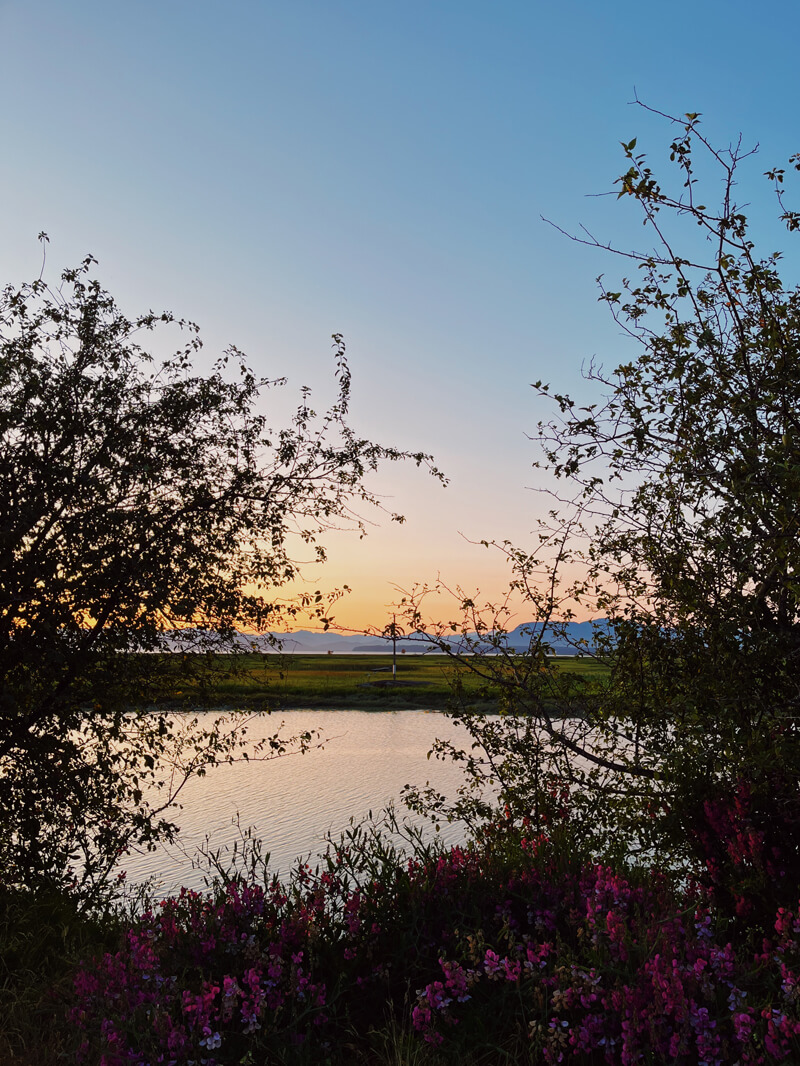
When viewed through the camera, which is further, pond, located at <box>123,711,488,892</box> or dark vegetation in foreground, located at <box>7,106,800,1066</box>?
pond, located at <box>123,711,488,892</box>

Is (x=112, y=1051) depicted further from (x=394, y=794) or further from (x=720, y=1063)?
(x=394, y=794)

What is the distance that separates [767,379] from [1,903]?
24.8 ft

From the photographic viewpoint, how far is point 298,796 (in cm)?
1816

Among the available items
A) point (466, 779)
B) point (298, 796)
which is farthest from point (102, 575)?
point (298, 796)

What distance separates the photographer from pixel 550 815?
7484mm

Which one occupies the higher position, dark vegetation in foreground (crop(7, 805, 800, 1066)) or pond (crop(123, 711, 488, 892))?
dark vegetation in foreground (crop(7, 805, 800, 1066))

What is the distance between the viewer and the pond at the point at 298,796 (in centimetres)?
1305

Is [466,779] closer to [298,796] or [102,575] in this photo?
[102,575]

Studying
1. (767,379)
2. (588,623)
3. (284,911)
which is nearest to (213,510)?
(588,623)

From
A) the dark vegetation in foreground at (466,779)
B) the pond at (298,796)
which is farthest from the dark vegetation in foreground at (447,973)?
the pond at (298,796)

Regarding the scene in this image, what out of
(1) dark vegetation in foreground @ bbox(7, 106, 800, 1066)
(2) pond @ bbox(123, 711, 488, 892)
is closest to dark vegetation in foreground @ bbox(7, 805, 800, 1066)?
(1) dark vegetation in foreground @ bbox(7, 106, 800, 1066)

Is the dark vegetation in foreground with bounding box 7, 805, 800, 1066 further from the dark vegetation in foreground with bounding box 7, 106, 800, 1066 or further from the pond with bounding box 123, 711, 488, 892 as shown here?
the pond with bounding box 123, 711, 488, 892

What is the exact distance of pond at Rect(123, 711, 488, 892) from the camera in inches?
514

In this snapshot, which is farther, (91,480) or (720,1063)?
(91,480)
